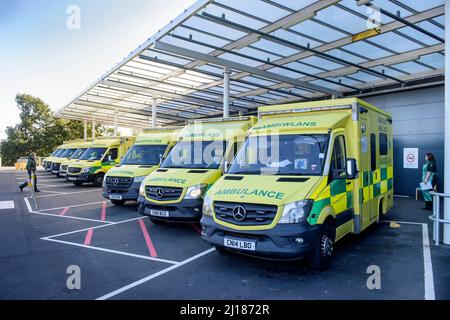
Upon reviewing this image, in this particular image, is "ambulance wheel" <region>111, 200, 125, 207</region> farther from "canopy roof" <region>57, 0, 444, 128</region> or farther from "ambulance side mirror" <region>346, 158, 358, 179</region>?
"ambulance side mirror" <region>346, 158, 358, 179</region>

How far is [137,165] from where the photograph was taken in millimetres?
10781

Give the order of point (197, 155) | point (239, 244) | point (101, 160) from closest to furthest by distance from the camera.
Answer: point (239, 244), point (197, 155), point (101, 160)

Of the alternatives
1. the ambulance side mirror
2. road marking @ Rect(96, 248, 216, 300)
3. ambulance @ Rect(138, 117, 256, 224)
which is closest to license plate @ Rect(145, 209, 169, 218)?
ambulance @ Rect(138, 117, 256, 224)

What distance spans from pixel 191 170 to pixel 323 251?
3834 millimetres

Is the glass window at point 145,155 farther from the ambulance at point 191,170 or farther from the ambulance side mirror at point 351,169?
the ambulance side mirror at point 351,169

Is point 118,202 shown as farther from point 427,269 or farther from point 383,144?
point 427,269

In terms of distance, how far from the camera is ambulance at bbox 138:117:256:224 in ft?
23.6

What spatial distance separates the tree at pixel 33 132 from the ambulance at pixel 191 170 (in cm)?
4082

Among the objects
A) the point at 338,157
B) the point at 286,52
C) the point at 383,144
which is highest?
the point at 286,52

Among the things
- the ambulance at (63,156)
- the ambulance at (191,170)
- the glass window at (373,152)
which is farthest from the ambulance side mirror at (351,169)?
the ambulance at (63,156)

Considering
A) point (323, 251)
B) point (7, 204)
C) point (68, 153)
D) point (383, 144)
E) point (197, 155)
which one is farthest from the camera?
point (68, 153)

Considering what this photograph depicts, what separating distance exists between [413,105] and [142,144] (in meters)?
10.9

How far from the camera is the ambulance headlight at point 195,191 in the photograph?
716cm

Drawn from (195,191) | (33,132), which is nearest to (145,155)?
(195,191)
